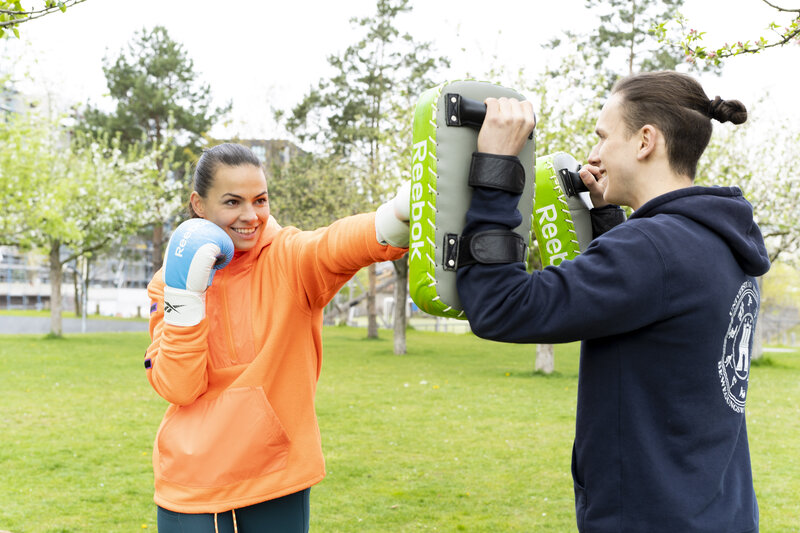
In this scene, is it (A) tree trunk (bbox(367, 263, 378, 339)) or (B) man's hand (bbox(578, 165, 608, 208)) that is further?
(A) tree trunk (bbox(367, 263, 378, 339))

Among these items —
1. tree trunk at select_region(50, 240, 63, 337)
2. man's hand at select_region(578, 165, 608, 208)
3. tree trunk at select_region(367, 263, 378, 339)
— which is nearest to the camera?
man's hand at select_region(578, 165, 608, 208)

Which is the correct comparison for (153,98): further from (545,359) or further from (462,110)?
(462,110)

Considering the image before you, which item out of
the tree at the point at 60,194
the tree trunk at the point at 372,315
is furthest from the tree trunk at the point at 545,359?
the tree at the point at 60,194

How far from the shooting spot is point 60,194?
1972cm

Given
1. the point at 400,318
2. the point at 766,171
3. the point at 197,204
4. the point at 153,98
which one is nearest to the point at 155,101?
the point at 153,98

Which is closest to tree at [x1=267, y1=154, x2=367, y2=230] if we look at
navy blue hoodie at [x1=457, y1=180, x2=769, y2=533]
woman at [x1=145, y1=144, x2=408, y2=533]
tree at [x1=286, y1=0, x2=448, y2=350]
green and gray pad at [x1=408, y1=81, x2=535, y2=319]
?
tree at [x1=286, y1=0, x2=448, y2=350]

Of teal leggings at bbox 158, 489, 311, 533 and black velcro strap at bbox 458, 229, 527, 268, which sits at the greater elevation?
black velcro strap at bbox 458, 229, 527, 268

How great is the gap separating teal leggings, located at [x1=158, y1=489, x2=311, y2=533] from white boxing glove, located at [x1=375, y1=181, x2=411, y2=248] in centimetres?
109

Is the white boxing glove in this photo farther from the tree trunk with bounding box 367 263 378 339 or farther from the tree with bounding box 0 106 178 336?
the tree trunk with bounding box 367 263 378 339

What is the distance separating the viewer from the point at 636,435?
5.54ft

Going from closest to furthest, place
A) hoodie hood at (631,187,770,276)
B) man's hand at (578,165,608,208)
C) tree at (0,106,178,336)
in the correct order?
hoodie hood at (631,187,770,276) < man's hand at (578,165,608,208) < tree at (0,106,178,336)

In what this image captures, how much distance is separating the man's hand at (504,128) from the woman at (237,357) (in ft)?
2.37

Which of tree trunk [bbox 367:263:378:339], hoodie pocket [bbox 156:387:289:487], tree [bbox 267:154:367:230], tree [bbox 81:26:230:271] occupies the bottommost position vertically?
tree trunk [bbox 367:263:378:339]

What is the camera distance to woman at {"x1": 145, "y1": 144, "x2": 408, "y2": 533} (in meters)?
2.37
